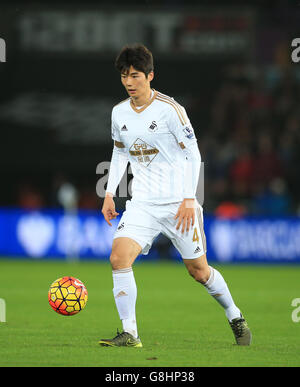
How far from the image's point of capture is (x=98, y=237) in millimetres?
18688

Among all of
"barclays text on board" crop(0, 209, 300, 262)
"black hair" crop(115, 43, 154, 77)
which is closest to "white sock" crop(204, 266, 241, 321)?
"black hair" crop(115, 43, 154, 77)

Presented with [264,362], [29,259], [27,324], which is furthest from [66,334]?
[29,259]

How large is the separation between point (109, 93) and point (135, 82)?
1458 cm

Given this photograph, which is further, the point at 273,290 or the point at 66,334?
the point at 273,290

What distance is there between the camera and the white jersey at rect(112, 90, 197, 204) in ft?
24.3

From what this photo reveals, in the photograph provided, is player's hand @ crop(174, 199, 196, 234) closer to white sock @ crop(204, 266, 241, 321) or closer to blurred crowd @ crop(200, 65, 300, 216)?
white sock @ crop(204, 266, 241, 321)

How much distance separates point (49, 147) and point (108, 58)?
8.49 ft

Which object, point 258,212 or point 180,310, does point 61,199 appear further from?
point 180,310

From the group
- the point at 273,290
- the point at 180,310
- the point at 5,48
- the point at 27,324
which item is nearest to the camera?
the point at 27,324

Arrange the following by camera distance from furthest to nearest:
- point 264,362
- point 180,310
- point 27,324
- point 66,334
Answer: point 180,310, point 27,324, point 66,334, point 264,362

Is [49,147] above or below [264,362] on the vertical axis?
above

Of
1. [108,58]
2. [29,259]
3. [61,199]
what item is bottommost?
[29,259]

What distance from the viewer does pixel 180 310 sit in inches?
424

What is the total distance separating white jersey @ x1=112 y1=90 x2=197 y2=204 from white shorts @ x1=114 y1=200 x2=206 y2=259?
0.25 ft
